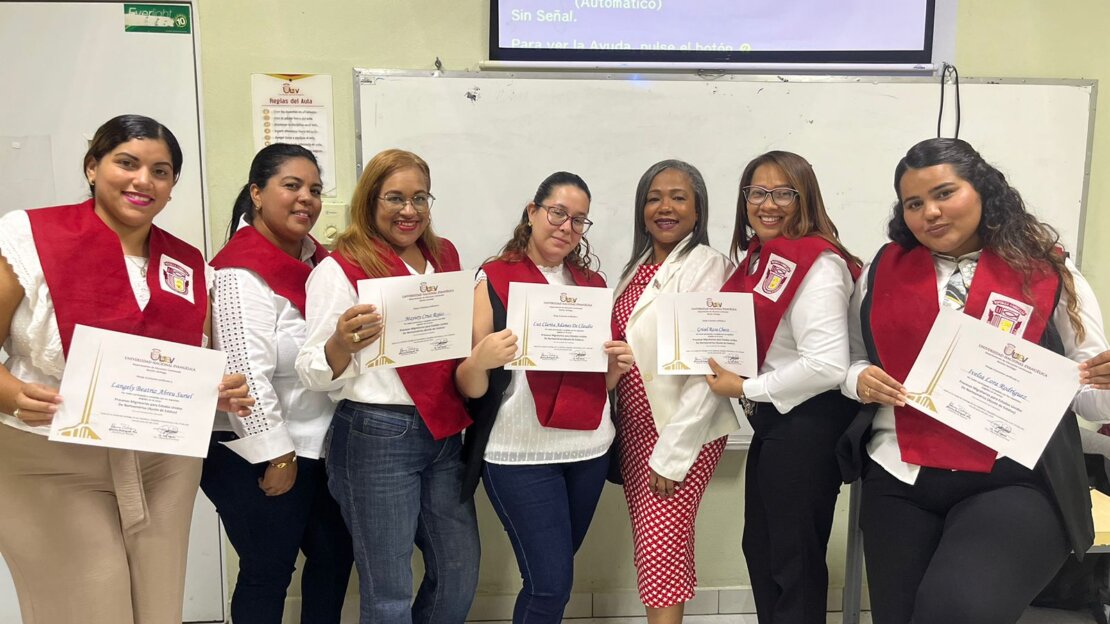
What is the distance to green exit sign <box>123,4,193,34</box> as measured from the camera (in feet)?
8.65

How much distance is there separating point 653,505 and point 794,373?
0.59m

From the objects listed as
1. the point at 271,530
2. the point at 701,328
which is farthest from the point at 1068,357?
the point at 271,530

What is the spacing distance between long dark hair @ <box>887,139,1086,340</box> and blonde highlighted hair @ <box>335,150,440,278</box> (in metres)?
1.36

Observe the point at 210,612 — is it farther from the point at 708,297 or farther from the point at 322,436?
the point at 708,297

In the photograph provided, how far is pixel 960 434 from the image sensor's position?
1615mm

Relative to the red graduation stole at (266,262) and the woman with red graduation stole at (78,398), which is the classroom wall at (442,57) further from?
the woman with red graduation stole at (78,398)

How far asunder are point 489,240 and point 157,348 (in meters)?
1.49

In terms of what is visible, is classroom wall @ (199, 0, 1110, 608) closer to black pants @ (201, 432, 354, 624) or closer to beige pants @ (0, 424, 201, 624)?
black pants @ (201, 432, 354, 624)

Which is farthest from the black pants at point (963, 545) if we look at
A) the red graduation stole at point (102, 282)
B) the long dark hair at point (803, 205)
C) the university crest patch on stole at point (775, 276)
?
the red graduation stole at point (102, 282)

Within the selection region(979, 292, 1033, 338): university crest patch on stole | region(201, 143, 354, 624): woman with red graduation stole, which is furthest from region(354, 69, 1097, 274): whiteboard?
region(979, 292, 1033, 338): university crest patch on stole

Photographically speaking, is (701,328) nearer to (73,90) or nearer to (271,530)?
(271,530)

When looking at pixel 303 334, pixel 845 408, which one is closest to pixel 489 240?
pixel 303 334

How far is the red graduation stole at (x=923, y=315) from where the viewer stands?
159 cm

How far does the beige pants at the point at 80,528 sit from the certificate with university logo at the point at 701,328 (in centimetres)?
137
